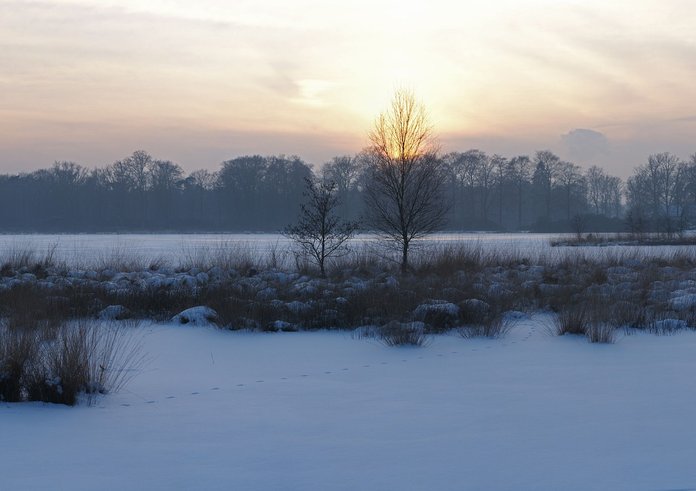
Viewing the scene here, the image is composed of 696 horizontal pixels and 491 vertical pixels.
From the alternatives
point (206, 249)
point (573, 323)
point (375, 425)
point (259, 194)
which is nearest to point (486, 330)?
point (573, 323)

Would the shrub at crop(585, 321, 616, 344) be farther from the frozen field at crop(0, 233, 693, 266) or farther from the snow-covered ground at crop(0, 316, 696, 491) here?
the frozen field at crop(0, 233, 693, 266)

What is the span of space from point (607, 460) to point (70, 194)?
104 metres

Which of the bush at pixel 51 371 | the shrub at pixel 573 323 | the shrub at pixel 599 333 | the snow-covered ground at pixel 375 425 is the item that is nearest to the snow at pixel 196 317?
the snow-covered ground at pixel 375 425

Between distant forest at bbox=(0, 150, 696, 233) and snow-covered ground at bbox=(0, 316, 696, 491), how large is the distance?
83831mm

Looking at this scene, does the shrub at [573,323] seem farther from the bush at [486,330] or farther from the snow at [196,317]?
the snow at [196,317]

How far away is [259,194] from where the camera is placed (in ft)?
322

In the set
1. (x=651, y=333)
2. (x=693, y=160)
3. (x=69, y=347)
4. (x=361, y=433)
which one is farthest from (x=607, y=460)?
(x=693, y=160)

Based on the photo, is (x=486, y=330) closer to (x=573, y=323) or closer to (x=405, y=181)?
(x=573, y=323)

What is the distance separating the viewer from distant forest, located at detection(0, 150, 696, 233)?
313ft

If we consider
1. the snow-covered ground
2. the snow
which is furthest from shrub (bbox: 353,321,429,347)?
the snow

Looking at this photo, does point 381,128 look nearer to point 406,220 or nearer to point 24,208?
point 406,220

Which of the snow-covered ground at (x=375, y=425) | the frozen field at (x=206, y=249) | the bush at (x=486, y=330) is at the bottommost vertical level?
the snow-covered ground at (x=375, y=425)

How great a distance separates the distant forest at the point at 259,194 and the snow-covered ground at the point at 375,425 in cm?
8383

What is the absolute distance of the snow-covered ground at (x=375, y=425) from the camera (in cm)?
394
